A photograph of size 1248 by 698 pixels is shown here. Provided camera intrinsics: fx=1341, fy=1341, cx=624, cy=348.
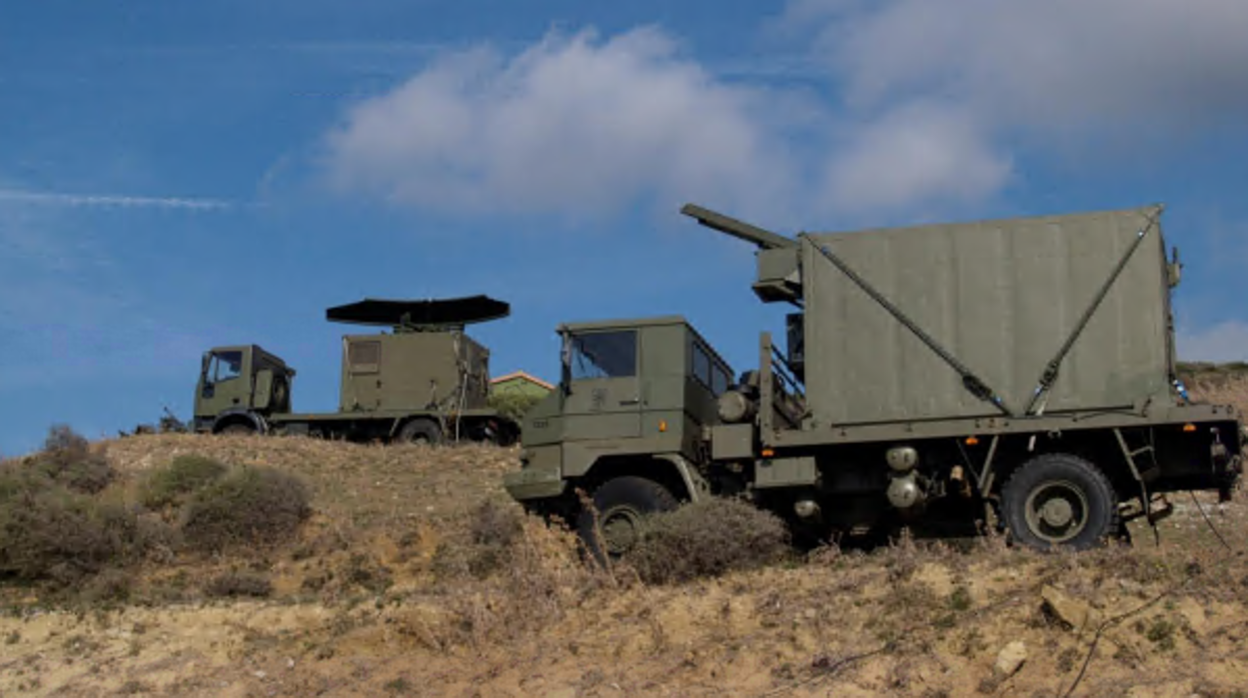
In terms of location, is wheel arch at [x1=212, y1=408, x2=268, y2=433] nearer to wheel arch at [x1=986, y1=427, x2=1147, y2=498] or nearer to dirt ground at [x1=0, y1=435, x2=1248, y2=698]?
dirt ground at [x1=0, y1=435, x2=1248, y2=698]

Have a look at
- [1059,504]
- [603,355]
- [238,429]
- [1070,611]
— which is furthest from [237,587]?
[238,429]

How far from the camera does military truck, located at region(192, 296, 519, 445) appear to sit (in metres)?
30.0

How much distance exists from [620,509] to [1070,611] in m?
5.61

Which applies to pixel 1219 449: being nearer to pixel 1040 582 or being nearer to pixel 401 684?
pixel 1040 582

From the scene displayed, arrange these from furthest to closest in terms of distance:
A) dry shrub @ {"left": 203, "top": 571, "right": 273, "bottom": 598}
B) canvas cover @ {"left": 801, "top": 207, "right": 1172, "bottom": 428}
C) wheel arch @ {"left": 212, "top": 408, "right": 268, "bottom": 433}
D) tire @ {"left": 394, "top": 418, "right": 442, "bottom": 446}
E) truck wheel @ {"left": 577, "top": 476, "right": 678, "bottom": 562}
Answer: wheel arch @ {"left": 212, "top": 408, "right": 268, "bottom": 433} < tire @ {"left": 394, "top": 418, "right": 442, "bottom": 446} < dry shrub @ {"left": 203, "top": 571, "right": 273, "bottom": 598} < truck wheel @ {"left": 577, "top": 476, "right": 678, "bottom": 562} < canvas cover @ {"left": 801, "top": 207, "right": 1172, "bottom": 428}

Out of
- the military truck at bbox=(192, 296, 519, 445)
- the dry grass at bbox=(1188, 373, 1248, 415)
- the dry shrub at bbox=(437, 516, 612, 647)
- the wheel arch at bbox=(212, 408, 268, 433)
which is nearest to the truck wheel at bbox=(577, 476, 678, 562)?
the dry shrub at bbox=(437, 516, 612, 647)

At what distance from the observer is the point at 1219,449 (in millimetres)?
12453

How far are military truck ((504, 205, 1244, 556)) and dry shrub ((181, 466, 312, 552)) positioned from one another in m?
6.86

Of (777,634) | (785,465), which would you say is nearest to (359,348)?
(785,465)

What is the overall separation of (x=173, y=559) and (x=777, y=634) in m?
11.1

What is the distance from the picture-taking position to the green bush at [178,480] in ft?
71.1

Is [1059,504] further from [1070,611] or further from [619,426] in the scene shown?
[619,426]

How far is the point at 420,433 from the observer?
29969 mm

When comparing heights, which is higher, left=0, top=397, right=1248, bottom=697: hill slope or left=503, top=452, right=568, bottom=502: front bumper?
left=503, top=452, right=568, bottom=502: front bumper
